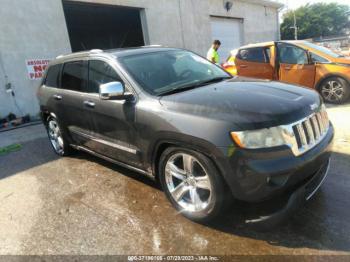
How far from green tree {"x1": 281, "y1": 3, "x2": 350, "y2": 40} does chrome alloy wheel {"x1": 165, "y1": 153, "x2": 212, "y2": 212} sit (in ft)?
225

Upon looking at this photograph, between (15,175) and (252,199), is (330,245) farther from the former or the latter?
(15,175)

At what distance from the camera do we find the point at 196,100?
2.92 metres

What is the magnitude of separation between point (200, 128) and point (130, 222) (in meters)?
1.30

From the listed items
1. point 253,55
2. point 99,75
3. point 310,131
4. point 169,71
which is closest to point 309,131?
point 310,131

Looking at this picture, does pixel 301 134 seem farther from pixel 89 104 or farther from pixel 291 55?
pixel 291 55

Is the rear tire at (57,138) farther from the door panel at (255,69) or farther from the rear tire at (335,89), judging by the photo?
the rear tire at (335,89)

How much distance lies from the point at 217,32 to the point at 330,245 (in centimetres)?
1693

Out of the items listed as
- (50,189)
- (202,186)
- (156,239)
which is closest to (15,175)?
(50,189)

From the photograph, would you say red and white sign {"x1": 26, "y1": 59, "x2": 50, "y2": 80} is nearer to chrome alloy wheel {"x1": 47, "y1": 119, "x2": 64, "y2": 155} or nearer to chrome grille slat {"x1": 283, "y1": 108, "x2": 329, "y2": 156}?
chrome alloy wheel {"x1": 47, "y1": 119, "x2": 64, "y2": 155}

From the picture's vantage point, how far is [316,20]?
70312 millimetres

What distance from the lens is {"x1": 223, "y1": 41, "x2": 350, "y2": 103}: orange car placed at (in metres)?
7.24

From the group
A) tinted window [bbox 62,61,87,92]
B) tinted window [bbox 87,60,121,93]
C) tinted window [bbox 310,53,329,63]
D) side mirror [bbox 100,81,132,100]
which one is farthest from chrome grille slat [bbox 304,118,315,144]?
tinted window [bbox 310,53,329,63]

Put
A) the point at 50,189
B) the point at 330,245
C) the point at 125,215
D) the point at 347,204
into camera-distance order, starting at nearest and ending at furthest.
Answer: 1. the point at 330,245
2. the point at 347,204
3. the point at 125,215
4. the point at 50,189

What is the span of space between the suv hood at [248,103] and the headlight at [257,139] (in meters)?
0.05
